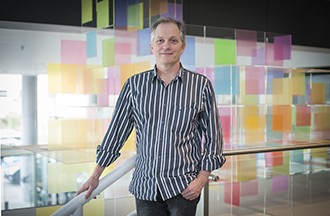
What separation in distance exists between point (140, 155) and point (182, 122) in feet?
0.67

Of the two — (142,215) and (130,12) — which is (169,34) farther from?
(130,12)

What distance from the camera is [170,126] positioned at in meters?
1.52

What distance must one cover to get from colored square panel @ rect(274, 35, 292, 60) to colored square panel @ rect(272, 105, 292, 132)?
754mm

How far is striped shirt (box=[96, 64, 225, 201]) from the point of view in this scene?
1517mm

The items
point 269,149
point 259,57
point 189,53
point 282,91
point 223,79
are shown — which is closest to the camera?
point 269,149

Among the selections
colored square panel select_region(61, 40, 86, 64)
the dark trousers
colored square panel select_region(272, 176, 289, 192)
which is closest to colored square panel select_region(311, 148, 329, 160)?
colored square panel select_region(272, 176, 289, 192)

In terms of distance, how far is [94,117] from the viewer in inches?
155

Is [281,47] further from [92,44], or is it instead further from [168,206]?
[168,206]

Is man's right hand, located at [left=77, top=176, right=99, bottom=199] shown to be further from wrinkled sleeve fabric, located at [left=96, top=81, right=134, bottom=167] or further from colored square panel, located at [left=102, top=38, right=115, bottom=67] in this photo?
colored square panel, located at [left=102, top=38, right=115, bottom=67]

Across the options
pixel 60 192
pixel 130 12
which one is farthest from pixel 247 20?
pixel 60 192

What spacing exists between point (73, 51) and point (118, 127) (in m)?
3.32

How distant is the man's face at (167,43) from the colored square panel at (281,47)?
12.7 feet

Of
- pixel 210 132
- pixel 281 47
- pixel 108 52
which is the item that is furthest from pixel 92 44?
pixel 210 132

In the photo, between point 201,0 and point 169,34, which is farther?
point 201,0
